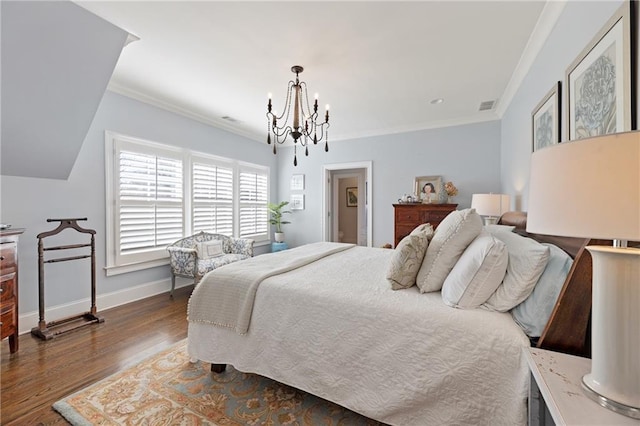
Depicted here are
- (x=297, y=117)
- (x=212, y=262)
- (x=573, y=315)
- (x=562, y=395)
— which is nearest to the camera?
(x=562, y=395)

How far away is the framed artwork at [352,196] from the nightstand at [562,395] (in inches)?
217

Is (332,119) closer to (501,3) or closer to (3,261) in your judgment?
(501,3)

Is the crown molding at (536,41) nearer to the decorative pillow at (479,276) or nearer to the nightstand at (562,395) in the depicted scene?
the decorative pillow at (479,276)

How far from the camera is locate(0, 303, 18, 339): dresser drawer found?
212 cm

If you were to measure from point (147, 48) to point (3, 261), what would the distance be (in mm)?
2079

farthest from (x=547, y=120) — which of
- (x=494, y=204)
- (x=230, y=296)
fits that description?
(x=230, y=296)

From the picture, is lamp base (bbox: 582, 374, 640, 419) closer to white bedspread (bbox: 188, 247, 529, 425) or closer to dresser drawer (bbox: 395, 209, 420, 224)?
white bedspread (bbox: 188, 247, 529, 425)

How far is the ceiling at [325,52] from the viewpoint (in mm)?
2064

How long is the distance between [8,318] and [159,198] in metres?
1.92

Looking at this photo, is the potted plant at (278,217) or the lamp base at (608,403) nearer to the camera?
the lamp base at (608,403)

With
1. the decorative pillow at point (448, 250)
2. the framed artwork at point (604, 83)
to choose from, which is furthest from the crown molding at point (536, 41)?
the decorative pillow at point (448, 250)

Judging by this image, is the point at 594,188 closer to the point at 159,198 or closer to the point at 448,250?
the point at 448,250

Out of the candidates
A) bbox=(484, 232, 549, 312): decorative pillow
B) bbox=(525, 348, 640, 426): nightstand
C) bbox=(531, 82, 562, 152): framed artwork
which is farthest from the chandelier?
bbox=(525, 348, 640, 426): nightstand

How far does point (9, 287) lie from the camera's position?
7.22 ft
